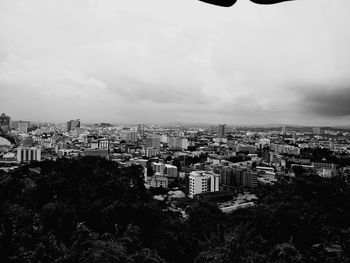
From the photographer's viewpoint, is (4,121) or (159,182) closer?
(159,182)

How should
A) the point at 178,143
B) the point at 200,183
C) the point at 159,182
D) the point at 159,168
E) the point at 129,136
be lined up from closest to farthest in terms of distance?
1. the point at 200,183
2. the point at 159,182
3. the point at 159,168
4. the point at 178,143
5. the point at 129,136

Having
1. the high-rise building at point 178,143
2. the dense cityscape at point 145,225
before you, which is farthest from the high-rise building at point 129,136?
the dense cityscape at point 145,225

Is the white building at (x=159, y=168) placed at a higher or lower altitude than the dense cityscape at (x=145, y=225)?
lower

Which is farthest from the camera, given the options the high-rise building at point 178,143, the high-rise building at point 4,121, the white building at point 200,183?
the high-rise building at point 4,121

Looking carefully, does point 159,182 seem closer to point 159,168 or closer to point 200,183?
point 200,183

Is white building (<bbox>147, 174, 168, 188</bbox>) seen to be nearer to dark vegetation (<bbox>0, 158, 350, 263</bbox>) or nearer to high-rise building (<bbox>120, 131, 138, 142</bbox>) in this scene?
dark vegetation (<bbox>0, 158, 350, 263</bbox>)

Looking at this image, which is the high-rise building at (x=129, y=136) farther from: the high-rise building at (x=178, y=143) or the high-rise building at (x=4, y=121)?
the high-rise building at (x=4, y=121)

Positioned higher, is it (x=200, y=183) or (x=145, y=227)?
(x=145, y=227)

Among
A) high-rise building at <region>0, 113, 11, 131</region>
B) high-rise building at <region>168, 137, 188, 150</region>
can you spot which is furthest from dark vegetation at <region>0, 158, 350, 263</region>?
high-rise building at <region>0, 113, 11, 131</region>

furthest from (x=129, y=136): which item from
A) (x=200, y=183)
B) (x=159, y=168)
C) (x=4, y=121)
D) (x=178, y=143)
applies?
(x=200, y=183)
